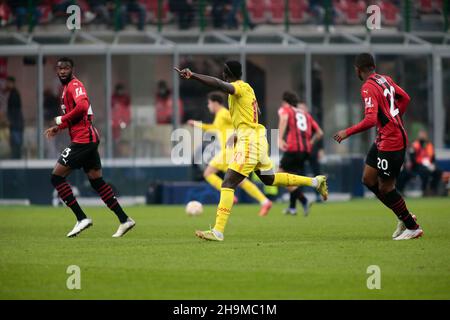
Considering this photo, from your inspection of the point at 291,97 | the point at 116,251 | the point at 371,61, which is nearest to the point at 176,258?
the point at 116,251

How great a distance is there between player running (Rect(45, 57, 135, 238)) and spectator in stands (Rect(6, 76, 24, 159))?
13696mm

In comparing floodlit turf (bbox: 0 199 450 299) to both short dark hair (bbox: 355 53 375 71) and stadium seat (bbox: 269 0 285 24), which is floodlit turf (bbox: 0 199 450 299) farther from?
stadium seat (bbox: 269 0 285 24)

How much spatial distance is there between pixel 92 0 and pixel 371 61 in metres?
17.8

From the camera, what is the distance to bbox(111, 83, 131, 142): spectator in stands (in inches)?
1171

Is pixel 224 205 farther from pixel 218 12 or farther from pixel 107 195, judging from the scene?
pixel 218 12

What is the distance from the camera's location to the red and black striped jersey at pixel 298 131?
71.4 feet

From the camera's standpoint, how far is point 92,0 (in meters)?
30.8

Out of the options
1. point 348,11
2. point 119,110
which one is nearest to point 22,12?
point 119,110

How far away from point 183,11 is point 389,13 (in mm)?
6098

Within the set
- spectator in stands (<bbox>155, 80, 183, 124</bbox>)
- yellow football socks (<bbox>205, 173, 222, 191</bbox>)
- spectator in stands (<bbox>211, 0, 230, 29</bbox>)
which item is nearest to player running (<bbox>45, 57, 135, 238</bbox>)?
yellow football socks (<bbox>205, 173, 222, 191</bbox>)

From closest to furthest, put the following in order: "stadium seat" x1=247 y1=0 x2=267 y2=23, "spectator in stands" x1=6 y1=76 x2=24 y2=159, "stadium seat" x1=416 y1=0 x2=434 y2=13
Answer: "spectator in stands" x1=6 y1=76 x2=24 y2=159 < "stadium seat" x1=247 y1=0 x2=267 y2=23 < "stadium seat" x1=416 y1=0 x2=434 y2=13

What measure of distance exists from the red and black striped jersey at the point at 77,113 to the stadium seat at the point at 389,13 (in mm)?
18552

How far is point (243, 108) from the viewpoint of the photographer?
46.9ft

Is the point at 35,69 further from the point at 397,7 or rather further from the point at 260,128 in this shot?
the point at 260,128
